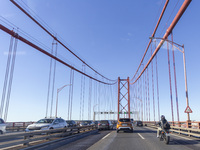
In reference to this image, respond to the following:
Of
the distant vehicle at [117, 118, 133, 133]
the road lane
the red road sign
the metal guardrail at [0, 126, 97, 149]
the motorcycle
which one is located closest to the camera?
the metal guardrail at [0, 126, 97, 149]

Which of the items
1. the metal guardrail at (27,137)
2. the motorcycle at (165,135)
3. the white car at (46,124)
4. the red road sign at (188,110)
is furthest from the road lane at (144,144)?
the white car at (46,124)

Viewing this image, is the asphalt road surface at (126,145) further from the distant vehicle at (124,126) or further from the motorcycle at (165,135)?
the distant vehicle at (124,126)

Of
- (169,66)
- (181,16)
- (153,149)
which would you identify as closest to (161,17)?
(169,66)

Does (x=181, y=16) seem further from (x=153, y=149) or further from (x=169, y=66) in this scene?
(x=153, y=149)

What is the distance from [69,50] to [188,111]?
1991cm

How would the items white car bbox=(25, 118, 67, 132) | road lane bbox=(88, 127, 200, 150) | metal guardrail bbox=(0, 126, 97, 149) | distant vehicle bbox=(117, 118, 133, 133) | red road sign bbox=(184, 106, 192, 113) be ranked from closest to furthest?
metal guardrail bbox=(0, 126, 97, 149) < road lane bbox=(88, 127, 200, 150) < white car bbox=(25, 118, 67, 132) < red road sign bbox=(184, 106, 192, 113) < distant vehicle bbox=(117, 118, 133, 133)

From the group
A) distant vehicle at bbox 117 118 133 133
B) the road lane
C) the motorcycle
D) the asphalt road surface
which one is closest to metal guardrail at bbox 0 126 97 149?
the asphalt road surface

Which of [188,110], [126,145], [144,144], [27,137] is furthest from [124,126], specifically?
[27,137]

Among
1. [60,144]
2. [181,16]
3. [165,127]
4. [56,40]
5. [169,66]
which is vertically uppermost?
[56,40]

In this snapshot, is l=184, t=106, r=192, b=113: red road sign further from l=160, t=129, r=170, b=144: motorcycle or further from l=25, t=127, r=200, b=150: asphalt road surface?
l=160, t=129, r=170, b=144: motorcycle

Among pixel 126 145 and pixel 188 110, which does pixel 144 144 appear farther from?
pixel 188 110

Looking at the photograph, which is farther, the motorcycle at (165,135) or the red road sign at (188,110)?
Answer: the red road sign at (188,110)

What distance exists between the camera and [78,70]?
32531mm

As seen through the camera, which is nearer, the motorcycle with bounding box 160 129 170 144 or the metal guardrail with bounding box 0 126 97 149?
the metal guardrail with bounding box 0 126 97 149
